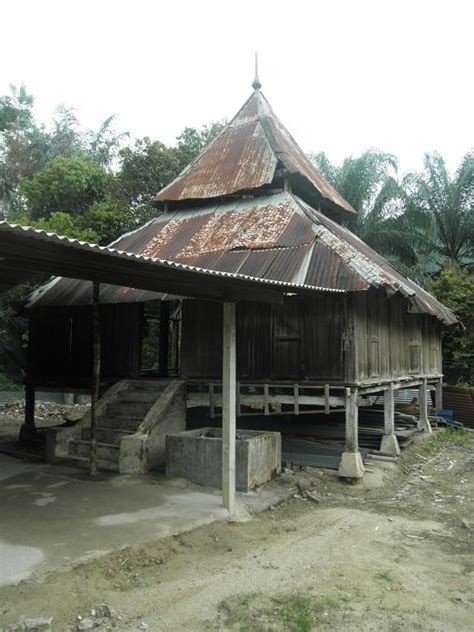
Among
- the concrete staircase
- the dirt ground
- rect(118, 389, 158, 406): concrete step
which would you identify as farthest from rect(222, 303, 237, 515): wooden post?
rect(118, 389, 158, 406): concrete step

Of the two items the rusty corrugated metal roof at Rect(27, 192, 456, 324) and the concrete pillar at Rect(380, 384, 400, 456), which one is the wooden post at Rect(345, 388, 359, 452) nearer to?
the rusty corrugated metal roof at Rect(27, 192, 456, 324)

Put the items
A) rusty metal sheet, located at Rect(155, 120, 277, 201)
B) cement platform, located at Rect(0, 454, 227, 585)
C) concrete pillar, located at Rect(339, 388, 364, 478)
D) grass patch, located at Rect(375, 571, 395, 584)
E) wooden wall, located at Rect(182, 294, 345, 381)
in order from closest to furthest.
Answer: grass patch, located at Rect(375, 571, 395, 584) < cement platform, located at Rect(0, 454, 227, 585) < concrete pillar, located at Rect(339, 388, 364, 478) < wooden wall, located at Rect(182, 294, 345, 381) < rusty metal sheet, located at Rect(155, 120, 277, 201)

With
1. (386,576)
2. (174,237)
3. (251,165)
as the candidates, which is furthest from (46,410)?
(386,576)

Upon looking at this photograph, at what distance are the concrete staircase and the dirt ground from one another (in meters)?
2.82

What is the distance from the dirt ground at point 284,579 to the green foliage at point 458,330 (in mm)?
13765

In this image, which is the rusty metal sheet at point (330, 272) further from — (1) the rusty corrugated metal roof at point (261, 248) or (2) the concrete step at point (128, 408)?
(2) the concrete step at point (128, 408)

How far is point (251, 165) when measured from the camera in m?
14.5

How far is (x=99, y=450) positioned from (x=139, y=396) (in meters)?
1.74

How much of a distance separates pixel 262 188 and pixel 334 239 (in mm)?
3563

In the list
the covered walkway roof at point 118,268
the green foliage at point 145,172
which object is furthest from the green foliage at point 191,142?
the covered walkway roof at point 118,268

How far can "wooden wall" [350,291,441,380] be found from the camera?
1048 centimetres

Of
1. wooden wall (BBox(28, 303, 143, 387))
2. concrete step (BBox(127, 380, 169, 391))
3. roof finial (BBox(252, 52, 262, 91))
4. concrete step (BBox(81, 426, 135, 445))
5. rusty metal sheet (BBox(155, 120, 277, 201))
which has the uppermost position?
roof finial (BBox(252, 52, 262, 91))

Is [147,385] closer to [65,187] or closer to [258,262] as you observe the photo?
[258,262]

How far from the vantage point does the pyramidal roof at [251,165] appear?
13.9 m
